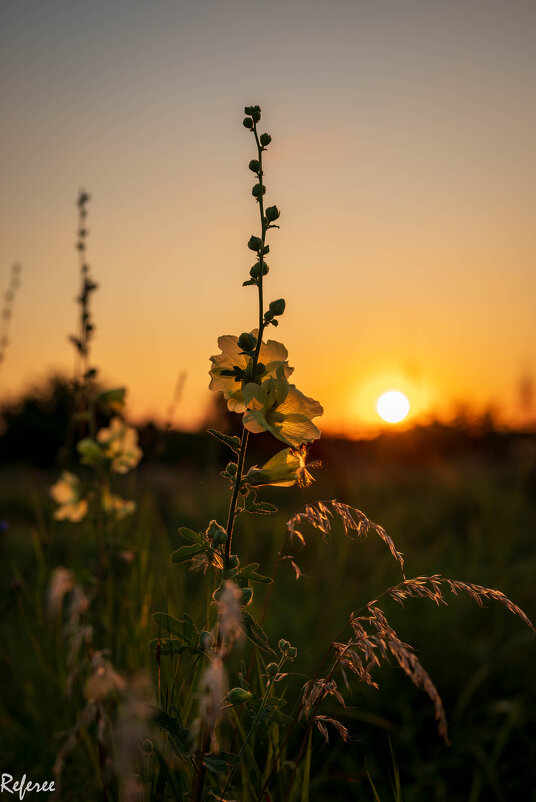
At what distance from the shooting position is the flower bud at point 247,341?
120 cm

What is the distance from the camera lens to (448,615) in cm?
344

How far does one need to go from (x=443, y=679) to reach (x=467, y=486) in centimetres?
406

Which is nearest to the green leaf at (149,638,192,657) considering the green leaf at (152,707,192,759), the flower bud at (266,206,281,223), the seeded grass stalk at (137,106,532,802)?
the seeded grass stalk at (137,106,532,802)

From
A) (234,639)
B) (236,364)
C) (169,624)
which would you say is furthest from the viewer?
(236,364)

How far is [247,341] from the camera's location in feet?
3.94

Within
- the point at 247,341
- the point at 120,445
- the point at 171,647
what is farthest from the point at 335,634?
the point at 247,341

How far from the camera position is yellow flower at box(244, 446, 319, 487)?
1.20 meters

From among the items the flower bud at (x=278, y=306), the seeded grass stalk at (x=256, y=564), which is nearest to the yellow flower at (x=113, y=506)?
the seeded grass stalk at (x=256, y=564)

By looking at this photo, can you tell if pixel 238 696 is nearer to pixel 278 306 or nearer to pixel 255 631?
pixel 255 631

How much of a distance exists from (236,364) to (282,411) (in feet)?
0.44

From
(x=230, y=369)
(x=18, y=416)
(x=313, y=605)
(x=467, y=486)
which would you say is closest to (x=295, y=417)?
(x=230, y=369)

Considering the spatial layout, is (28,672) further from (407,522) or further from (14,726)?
(407,522)

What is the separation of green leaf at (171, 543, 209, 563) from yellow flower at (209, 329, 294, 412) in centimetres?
28

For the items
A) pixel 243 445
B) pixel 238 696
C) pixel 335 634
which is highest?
pixel 243 445
